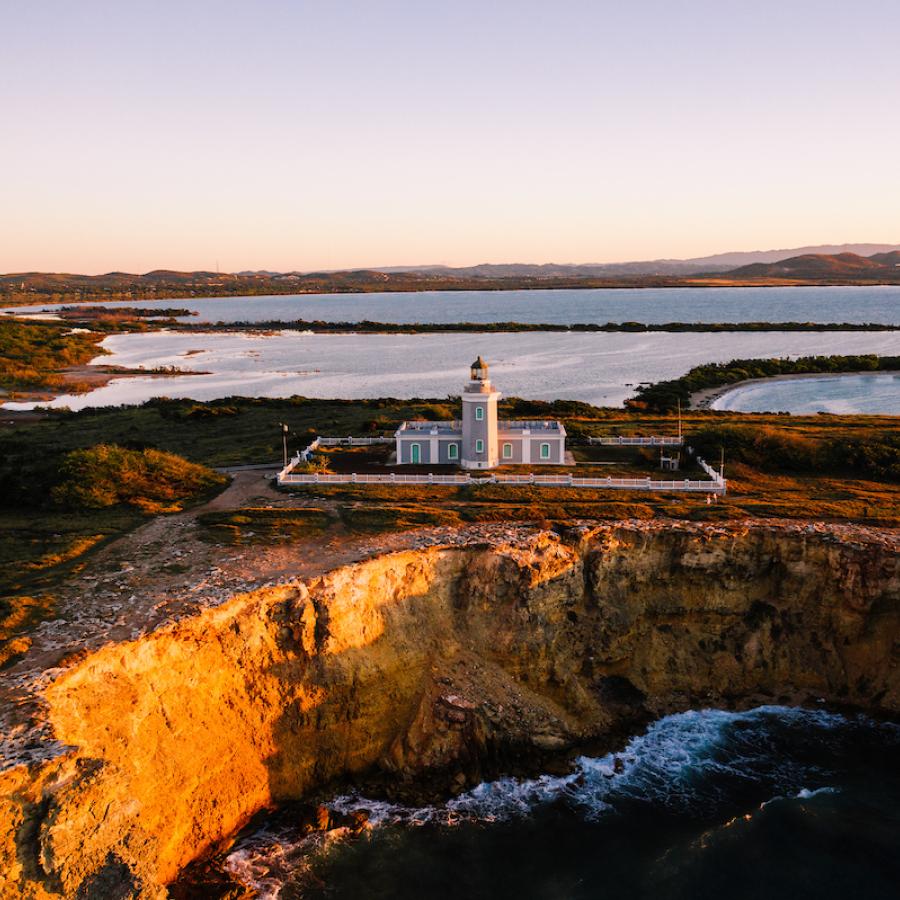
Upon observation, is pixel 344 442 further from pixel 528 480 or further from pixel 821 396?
pixel 821 396

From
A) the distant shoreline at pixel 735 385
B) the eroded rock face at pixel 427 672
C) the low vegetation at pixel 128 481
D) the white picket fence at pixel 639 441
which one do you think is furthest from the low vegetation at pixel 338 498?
the distant shoreline at pixel 735 385

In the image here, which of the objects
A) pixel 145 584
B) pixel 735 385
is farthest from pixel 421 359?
pixel 145 584

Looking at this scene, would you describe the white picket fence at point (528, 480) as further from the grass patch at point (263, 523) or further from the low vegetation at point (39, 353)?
the low vegetation at point (39, 353)

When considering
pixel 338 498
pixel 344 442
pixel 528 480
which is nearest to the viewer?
pixel 338 498

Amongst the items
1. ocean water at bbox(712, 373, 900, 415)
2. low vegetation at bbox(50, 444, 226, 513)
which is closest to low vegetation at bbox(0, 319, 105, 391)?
low vegetation at bbox(50, 444, 226, 513)

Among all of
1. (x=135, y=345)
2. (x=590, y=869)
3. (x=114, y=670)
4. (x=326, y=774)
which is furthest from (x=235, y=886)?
(x=135, y=345)
